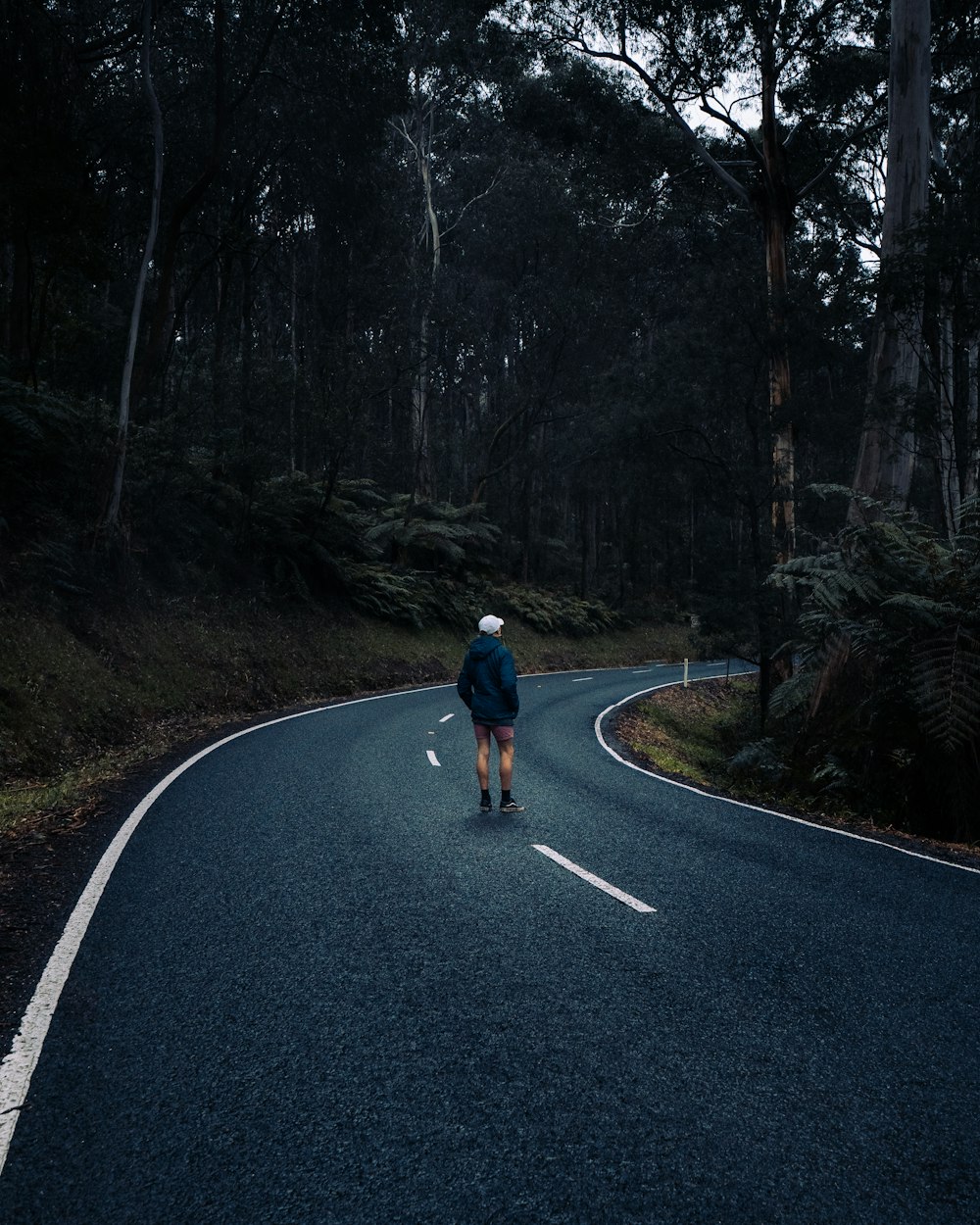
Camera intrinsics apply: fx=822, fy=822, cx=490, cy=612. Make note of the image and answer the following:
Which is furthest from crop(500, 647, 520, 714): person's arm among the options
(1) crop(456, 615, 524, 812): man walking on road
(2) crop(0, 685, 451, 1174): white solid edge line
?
(2) crop(0, 685, 451, 1174): white solid edge line

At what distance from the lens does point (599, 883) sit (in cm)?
582

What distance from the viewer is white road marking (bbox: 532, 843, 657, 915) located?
5.34m

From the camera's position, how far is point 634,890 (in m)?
5.68

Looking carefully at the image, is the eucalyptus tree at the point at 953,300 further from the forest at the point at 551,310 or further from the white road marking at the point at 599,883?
the white road marking at the point at 599,883

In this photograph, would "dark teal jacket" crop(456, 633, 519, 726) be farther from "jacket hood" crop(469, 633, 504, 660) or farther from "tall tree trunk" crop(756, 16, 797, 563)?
"tall tree trunk" crop(756, 16, 797, 563)

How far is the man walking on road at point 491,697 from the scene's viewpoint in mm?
8070

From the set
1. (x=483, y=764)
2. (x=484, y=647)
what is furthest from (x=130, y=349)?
(x=483, y=764)

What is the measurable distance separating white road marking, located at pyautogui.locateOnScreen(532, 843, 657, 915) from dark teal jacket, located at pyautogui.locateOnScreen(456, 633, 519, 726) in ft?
5.19

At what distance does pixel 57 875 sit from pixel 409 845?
2.60 meters

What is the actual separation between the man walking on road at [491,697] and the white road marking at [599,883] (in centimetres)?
139

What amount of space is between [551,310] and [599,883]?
33.8 meters

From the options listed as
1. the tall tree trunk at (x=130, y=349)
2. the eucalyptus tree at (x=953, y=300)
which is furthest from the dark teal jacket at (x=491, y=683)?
the tall tree trunk at (x=130, y=349)

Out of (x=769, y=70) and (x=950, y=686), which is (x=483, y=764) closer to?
(x=950, y=686)

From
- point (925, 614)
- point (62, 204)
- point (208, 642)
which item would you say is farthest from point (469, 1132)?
point (62, 204)
